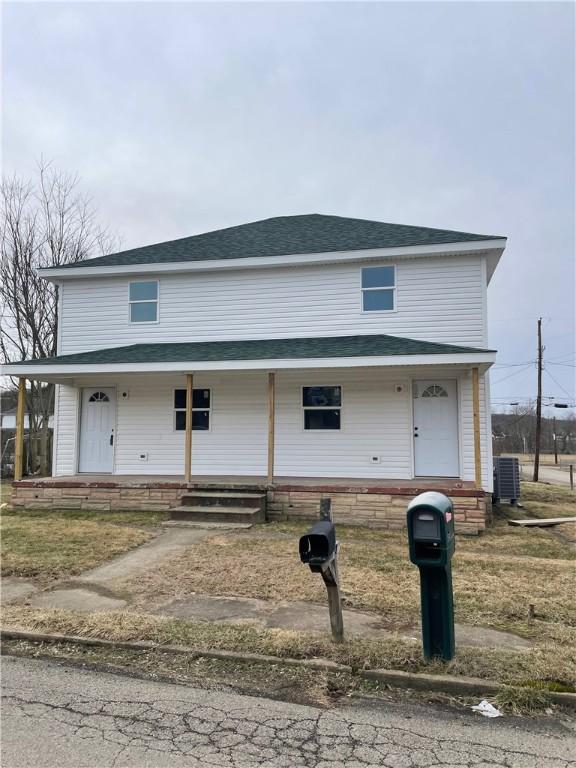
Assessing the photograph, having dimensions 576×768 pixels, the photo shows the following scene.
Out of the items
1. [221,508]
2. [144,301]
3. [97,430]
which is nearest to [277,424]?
[221,508]

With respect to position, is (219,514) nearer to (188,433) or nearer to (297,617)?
(188,433)

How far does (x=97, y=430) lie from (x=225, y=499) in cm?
446

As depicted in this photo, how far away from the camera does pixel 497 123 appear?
1415 cm

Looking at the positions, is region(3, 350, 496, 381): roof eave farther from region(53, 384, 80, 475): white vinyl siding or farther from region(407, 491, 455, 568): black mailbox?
region(407, 491, 455, 568): black mailbox

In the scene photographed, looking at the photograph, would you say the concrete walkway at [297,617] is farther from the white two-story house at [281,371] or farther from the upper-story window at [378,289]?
the upper-story window at [378,289]

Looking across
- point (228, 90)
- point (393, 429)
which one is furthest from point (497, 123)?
point (393, 429)

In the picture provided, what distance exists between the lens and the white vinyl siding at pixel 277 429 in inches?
434

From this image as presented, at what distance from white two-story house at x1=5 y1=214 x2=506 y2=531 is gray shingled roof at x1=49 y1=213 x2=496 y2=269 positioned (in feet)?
0.28

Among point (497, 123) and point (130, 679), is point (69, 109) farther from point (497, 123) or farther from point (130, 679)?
point (130, 679)

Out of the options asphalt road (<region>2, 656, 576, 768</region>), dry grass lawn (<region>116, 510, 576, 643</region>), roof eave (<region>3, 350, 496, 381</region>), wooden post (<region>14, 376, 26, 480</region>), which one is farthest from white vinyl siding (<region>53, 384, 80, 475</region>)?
asphalt road (<region>2, 656, 576, 768</region>)

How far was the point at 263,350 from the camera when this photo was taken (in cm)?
1110

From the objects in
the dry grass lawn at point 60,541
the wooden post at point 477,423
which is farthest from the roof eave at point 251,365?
the dry grass lawn at point 60,541

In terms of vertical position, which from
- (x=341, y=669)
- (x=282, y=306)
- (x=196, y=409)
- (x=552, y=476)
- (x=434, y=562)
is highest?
(x=282, y=306)

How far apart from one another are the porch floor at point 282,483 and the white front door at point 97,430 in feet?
1.39
